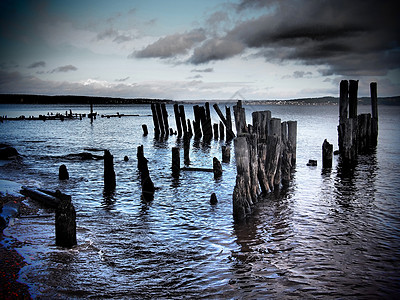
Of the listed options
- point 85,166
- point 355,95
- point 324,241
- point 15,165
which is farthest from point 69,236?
point 355,95

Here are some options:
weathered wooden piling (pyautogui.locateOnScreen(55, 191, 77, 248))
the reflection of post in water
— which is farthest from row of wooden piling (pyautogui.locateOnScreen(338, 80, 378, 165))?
weathered wooden piling (pyautogui.locateOnScreen(55, 191, 77, 248))

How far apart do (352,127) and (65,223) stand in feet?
40.9

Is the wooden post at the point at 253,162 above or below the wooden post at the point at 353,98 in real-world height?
below

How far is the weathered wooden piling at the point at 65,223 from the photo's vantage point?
20.2 ft

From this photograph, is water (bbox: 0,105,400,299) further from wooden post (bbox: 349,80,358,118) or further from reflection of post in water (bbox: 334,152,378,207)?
wooden post (bbox: 349,80,358,118)

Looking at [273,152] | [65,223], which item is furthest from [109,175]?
[273,152]

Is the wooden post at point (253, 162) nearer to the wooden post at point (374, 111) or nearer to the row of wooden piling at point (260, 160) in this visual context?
the row of wooden piling at point (260, 160)

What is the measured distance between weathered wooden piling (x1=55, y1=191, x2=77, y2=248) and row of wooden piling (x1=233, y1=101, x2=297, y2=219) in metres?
3.60

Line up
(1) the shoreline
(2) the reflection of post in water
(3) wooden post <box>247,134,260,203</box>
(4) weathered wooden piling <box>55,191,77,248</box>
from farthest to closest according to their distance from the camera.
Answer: (2) the reflection of post in water < (3) wooden post <box>247,134,260,203</box> < (4) weathered wooden piling <box>55,191,77,248</box> < (1) the shoreline

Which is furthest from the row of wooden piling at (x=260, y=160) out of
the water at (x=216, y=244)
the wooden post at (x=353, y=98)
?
the wooden post at (x=353, y=98)

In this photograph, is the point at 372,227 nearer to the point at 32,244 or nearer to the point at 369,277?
the point at 369,277

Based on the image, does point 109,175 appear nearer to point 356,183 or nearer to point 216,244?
point 216,244

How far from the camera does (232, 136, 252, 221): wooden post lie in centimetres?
788

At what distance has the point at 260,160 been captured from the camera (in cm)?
975
